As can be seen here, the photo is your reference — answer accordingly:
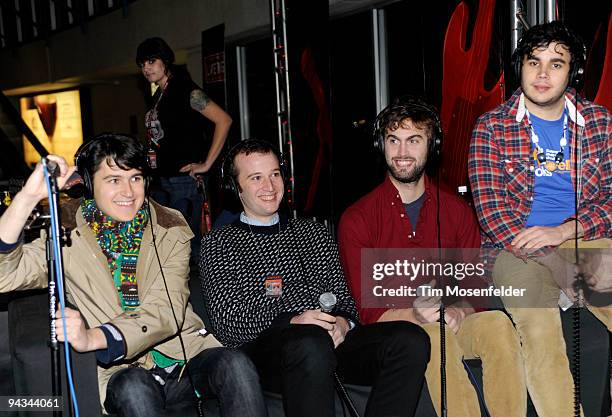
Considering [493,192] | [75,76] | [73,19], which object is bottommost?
[493,192]

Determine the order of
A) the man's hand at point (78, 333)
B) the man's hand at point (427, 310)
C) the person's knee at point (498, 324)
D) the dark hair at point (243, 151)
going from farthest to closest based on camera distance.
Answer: the dark hair at point (243, 151), the man's hand at point (427, 310), the person's knee at point (498, 324), the man's hand at point (78, 333)

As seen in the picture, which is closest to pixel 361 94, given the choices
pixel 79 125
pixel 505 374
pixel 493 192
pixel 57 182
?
pixel 493 192

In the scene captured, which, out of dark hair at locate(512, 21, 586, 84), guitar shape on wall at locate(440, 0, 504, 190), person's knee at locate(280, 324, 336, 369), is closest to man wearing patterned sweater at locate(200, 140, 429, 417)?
person's knee at locate(280, 324, 336, 369)

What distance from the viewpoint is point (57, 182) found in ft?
5.86

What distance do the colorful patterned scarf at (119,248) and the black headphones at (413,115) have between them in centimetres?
95

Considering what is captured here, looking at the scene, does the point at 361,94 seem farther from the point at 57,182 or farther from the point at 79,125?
the point at 79,125

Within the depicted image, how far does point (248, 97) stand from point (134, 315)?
5745 mm

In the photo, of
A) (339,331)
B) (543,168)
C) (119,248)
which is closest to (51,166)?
(119,248)

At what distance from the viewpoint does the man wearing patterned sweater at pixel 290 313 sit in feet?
6.77

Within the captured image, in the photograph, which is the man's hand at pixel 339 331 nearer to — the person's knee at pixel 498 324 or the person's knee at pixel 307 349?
the person's knee at pixel 307 349

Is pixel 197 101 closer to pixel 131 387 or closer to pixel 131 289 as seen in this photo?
pixel 131 289

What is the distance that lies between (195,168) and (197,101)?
361mm

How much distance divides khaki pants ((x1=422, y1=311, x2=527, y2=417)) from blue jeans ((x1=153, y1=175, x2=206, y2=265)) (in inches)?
75.0

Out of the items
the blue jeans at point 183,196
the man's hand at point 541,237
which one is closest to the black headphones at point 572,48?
the man's hand at point 541,237
